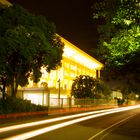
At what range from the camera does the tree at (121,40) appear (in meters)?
11.1

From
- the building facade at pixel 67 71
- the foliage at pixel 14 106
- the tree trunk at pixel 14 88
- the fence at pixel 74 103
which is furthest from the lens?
the building facade at pixel 67 71

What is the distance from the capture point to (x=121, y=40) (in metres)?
13.0

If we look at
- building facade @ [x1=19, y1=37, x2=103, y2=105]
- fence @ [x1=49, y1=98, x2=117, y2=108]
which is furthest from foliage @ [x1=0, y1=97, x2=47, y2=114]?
building facade @ [x1=19, y1=37, x2=103, y2=105]

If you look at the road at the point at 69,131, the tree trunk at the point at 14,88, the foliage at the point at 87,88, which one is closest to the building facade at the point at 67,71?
the foliage at the point at 87,88

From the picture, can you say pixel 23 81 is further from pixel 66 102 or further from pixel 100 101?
pixel 100 101

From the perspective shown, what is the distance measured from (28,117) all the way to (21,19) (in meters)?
8.91

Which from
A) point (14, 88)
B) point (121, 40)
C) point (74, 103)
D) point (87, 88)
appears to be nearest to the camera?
point (121, 40)

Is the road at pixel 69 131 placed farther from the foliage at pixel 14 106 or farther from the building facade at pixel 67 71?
the building facade at pixel 67 71

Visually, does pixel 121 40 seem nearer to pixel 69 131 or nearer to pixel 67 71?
pixel 69 131

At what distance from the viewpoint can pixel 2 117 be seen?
28.4 metres

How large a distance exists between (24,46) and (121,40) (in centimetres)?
1936

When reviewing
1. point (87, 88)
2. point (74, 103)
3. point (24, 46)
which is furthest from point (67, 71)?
point (24, 46)

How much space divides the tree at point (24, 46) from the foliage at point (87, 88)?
33768mm

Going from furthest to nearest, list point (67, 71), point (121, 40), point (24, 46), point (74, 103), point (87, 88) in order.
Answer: point (67, 71) < point (87, 88) < point (74, 103) < point (24, 46) < point (121, 40)
